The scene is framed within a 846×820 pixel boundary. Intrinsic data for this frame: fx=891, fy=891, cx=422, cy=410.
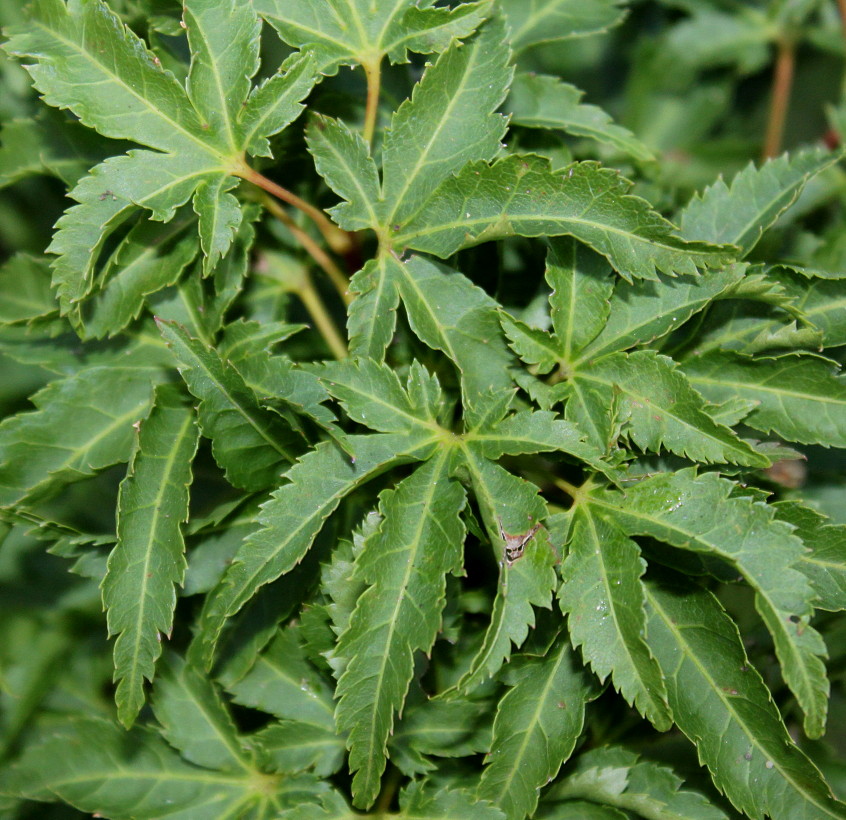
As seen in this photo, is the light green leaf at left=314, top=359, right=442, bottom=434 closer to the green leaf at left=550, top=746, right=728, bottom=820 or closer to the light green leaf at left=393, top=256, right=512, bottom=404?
the light green leaf at left=393, top=256, right=512, bottom=404

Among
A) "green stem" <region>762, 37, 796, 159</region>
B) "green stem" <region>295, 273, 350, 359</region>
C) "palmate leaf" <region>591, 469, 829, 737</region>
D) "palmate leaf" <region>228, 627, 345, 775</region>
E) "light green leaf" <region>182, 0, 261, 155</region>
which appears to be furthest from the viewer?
"green stem" <region>762, 37, 796, 159</region>

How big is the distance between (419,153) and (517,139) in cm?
20

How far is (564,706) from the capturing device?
0.97 metres

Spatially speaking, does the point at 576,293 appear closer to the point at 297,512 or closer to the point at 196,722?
the point at 297,512

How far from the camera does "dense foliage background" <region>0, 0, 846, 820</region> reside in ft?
2.97

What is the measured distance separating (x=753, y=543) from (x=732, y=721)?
0.64 ft

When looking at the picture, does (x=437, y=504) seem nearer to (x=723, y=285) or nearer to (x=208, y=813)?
(x=723, y=285)

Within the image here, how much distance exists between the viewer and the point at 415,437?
952 mm

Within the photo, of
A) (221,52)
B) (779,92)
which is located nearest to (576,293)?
(221,52)

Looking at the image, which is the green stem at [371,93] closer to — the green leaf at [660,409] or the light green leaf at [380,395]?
the light green leaf at [380,395]

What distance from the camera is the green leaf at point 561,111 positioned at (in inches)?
44.9

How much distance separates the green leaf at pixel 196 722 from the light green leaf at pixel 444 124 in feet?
2.00

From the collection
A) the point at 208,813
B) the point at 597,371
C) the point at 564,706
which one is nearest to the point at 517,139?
the point at 597,371

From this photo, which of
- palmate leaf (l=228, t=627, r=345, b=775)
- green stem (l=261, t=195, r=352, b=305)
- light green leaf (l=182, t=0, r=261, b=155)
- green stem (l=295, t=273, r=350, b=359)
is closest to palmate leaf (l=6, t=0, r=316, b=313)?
light green leaf (l=182, t=0, r=261, b=155)
